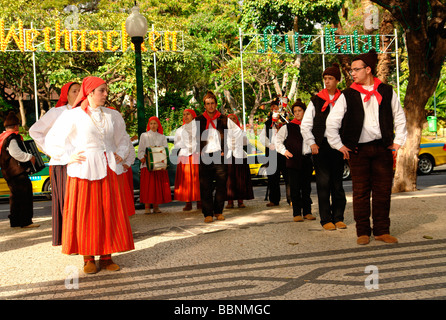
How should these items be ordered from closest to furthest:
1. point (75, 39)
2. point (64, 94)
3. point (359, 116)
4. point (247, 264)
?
point (247, 264), point (359, 116), point (64, 94), point (75, 39)

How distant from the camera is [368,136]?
6.68m

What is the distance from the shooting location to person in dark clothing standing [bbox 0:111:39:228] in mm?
9766

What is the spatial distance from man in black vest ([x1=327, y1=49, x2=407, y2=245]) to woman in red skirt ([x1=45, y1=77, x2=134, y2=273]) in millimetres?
2604

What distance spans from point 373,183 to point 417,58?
17.3ft

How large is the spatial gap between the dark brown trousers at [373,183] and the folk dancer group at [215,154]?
0.01 metres

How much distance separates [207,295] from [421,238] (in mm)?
3256

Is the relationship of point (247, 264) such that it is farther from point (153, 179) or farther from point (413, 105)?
point (413, 105)

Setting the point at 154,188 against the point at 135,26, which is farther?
the point at 154,188

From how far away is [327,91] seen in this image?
26.0ft

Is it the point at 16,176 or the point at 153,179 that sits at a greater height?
the point at 16,176

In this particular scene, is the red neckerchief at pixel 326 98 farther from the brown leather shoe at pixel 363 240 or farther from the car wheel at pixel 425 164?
the car wheel at pixel 425 164

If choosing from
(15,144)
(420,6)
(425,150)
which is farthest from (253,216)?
(425,150)

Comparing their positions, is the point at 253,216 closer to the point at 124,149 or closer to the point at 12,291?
the point at 124,149

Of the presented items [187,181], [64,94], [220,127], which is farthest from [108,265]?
[187,181]
